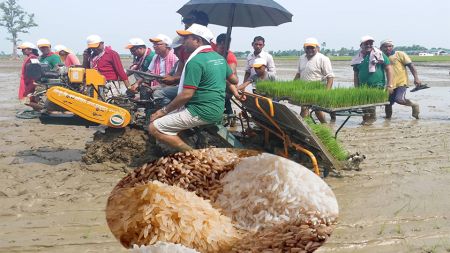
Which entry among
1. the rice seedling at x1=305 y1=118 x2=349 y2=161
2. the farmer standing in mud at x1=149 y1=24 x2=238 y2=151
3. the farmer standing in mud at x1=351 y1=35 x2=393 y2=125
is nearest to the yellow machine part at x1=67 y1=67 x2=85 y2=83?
the farmer standing in mud at x1=149 y1=24 x2=238 y2=151

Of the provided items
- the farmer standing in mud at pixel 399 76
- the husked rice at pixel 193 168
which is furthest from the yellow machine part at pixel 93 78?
the farmer standing in mud at pixel 399 76

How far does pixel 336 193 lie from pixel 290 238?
3115 mm

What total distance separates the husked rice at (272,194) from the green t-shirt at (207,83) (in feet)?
8.26

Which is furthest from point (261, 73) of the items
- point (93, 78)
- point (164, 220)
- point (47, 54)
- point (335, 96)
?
point (164, 220)

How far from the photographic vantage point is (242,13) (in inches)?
291

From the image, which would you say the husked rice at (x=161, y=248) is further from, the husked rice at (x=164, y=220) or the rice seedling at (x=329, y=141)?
the rice seedling at (x=329, y=141)

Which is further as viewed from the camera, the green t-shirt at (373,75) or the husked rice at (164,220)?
the green t-shirt at (373,75)

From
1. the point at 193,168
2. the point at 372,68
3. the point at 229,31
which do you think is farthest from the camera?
the point at 372,68

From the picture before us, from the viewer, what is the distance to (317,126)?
17.0ft

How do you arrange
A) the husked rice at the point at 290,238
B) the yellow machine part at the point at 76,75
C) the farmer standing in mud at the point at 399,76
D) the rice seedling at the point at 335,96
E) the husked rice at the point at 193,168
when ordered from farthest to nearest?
the farmer standing in mud at the point at 399,76 < the yellow machine part at the point at 76,75 < the rice seedling at the point at 335,96 < the husked rice at the point at 193,168 < the husked rice at the point at 290,238

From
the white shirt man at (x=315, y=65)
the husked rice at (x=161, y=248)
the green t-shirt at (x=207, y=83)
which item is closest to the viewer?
the husked rice at (x=161, y=248)

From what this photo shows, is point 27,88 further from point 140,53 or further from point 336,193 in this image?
point 336,193

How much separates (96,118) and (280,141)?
2.21 m

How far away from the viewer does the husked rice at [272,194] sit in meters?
1.89
